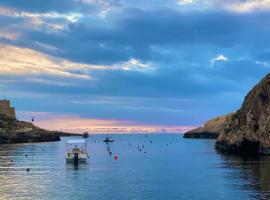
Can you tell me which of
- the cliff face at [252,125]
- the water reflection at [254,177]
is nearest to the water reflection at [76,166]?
the water reflection at [254,177]

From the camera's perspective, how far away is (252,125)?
152 meters

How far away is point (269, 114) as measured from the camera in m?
142

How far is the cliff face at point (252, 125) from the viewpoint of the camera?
472 feet

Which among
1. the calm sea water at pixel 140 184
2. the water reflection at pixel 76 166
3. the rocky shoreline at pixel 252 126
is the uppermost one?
the rocky shoreline at pixel 252 126

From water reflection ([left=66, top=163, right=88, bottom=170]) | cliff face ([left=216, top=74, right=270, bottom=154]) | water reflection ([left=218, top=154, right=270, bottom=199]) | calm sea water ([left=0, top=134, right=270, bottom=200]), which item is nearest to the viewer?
calm sea water ([left=0, top=134, right=270, bottom=200])

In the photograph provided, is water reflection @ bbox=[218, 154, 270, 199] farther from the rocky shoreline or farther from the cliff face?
the rocky shoreline

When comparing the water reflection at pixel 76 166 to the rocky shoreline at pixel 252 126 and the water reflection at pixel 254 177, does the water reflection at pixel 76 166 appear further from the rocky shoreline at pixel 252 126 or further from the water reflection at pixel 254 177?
the rocky shoreline at pixel 252 126

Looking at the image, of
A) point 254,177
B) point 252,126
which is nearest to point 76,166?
point 254,177

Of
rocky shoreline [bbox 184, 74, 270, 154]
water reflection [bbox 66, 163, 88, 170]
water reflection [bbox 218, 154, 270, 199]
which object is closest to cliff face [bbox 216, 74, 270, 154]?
rocky shoreline [bbox 184, 74, 270, 154]

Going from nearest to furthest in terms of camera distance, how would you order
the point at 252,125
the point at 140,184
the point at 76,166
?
the point at 140,184, the point at 76,166, the point at 252,125

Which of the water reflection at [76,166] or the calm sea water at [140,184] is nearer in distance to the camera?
the calm sea water at [140,184]

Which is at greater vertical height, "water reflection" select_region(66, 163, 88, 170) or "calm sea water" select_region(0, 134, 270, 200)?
"water reflection" select_region(66, 163, 88, 170)

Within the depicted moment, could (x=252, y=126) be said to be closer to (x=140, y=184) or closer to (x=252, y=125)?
(x=252, y=125)

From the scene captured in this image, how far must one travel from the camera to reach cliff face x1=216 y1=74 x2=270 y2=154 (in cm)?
14388
